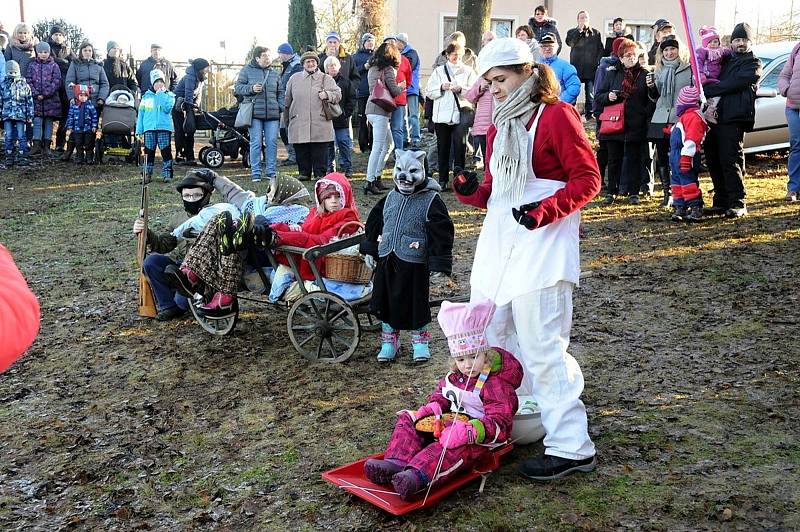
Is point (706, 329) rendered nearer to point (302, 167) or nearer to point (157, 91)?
point (302, 167)

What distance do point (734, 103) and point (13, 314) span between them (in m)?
9.14

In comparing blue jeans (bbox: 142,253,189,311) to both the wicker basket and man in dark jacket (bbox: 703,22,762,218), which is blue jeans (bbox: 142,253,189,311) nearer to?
the wicker basket

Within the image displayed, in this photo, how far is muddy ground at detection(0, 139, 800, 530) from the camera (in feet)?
14.1

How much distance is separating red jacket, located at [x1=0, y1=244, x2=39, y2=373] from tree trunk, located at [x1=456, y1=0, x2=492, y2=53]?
15151mm

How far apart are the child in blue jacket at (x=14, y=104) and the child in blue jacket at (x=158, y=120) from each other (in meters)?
2.44

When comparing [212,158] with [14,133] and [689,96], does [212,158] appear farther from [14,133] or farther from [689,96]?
[689,96]

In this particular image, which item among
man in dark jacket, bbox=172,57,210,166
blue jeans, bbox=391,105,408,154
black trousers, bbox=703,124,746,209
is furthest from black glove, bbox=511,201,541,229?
man in dark jacket, bbox=172,57,210,166

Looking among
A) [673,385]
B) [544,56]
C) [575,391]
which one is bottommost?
[673,385]

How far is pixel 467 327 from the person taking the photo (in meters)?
4.40

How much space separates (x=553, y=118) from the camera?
4.23 metres

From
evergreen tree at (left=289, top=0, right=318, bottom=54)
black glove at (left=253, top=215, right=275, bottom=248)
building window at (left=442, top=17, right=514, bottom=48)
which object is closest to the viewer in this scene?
black glove at (left=253, top=215, right=275, bottom=248)

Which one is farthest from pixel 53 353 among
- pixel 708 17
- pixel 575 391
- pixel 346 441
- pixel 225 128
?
pixel 708 17

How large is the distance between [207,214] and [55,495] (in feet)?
9.76

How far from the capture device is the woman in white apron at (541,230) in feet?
13.8
